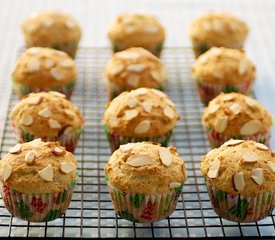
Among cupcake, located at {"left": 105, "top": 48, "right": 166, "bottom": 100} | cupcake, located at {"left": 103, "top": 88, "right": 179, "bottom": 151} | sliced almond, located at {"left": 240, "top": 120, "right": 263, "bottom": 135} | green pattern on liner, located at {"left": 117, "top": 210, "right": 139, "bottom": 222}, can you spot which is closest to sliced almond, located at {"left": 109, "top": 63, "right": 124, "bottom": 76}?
cupcake, located at {"left": 105, "top": 48, "right": 166, "bottom": 100}

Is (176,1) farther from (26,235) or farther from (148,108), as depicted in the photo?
→ (26,235)

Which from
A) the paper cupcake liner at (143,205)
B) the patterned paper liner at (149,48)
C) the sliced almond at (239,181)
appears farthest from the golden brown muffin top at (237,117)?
the patterned paper liner at (149,48)

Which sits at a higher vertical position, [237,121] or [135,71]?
[237,121]

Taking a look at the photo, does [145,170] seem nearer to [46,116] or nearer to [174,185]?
[174,185]

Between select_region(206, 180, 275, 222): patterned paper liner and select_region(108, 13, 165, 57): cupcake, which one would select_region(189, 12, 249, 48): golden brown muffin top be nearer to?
select_region(108, 13, 165, 57): cupcake

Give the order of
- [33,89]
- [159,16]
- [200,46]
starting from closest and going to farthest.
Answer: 1. [33,89]
2. [200,46]
3. [159,16]

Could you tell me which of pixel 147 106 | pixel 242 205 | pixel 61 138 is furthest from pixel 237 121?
pixel 61 138

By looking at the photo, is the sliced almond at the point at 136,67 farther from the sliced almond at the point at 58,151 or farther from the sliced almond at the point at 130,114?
the sliced almond at the point at 58,151
